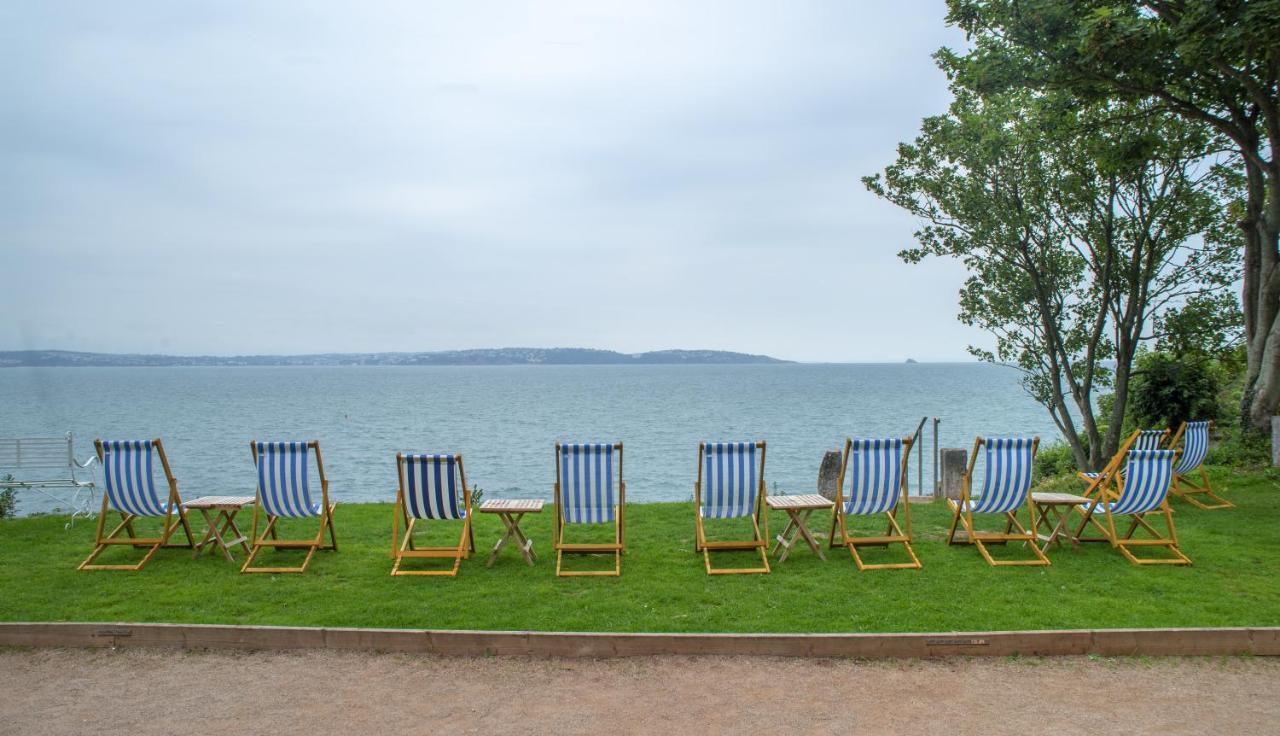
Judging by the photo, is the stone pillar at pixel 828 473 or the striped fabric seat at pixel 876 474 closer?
the striped fabric seat at pixel 876 474

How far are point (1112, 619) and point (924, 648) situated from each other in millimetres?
1507

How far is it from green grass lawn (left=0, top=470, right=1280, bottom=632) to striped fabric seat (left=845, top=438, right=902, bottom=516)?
0.58 m

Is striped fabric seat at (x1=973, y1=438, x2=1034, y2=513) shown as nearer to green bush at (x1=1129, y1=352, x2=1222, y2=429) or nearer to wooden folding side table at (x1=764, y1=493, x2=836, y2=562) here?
wooden folding side table at (x1=764, y1=493, x2=836, y2=562)

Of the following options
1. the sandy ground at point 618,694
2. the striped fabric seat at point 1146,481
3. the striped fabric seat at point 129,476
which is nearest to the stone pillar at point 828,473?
the striped fabric seat at point 1146,481

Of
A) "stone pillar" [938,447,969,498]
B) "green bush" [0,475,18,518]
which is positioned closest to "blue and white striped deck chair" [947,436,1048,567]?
"stone pillar" [938,447,969,498]

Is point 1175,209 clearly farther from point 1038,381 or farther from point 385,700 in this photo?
point 385,700

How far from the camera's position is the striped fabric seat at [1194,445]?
394 inches

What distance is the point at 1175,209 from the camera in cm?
1405

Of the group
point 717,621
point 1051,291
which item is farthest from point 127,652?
point 1051,291

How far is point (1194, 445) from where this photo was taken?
10039mm

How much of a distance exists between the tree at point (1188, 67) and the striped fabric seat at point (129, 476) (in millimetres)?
10861

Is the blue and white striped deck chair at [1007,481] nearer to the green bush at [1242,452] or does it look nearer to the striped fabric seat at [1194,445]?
the striped fabric seat at [1194,445]

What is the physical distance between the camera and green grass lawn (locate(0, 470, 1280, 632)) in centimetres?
600

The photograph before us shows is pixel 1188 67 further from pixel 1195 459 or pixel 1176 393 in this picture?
pixel 1176 393
